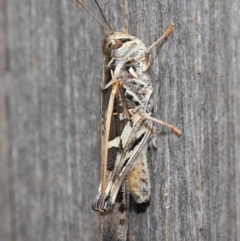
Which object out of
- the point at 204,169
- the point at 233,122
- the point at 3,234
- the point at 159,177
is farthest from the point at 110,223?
the point at 3,234

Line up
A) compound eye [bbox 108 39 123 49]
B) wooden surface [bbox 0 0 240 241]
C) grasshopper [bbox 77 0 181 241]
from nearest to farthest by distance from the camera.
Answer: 1. wooden surface [bbox 0 0 240 241]
2. grasshopper [bbox 77 0 181 241]
3. compound eye [bbox 108 39 123 49]

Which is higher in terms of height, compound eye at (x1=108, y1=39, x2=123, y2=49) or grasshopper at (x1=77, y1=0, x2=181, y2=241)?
compound eye at (x1=108, y1=39, x2=123, y2=49)

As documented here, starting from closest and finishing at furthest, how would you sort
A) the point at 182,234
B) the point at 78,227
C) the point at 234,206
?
the point at 182,234
the point at 234,206
the point at 78,227

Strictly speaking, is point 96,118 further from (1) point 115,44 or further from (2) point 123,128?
(1) point 115,44

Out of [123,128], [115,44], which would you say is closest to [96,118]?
[123,128]

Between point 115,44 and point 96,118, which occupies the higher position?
point 115,44

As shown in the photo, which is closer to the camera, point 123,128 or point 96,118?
point 123,128

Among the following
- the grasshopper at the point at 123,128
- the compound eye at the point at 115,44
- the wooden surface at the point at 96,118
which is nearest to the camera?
the wooden surface at the point at 96,118

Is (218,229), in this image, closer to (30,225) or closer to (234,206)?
(234,206)
